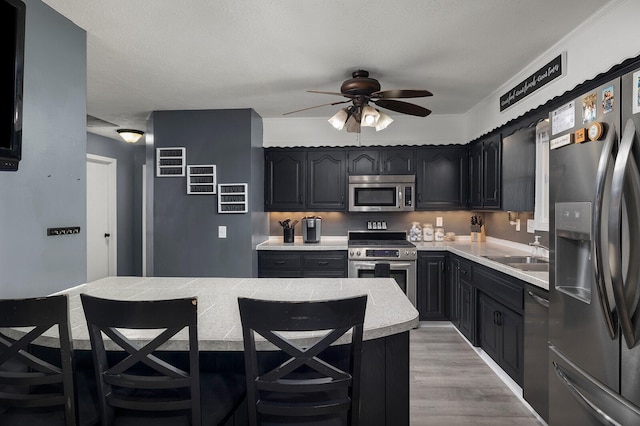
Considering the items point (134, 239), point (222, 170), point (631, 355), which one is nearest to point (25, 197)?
point (222, 170)

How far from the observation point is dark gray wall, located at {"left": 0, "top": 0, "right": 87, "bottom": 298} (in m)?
1.75

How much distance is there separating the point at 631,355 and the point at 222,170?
12.1 ft

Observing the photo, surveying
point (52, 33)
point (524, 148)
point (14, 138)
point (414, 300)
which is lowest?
point (414, 300)

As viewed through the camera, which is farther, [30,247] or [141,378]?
[30,247]

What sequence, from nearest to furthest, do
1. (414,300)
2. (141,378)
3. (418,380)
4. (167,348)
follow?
(141,378) < (167,348) < (418,380) < (414,300)

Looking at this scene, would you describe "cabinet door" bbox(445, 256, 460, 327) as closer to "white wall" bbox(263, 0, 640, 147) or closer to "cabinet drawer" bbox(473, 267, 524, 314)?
"cabinet drawer" bbox(473, 267, 524, 314)

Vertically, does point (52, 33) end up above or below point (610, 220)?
above

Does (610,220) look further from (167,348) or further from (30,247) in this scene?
(30,247)

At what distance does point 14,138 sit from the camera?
4.94 feet

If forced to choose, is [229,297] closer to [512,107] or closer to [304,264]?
[304,264]

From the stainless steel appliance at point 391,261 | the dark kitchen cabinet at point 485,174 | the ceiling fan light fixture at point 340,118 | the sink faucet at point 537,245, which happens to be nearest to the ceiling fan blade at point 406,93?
the ceiling fan light fixture at point 340,118

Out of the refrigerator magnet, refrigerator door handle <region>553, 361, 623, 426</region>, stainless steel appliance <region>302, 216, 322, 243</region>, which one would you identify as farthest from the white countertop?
stainless steel appliance <region>302, 216, 322, 243</region>

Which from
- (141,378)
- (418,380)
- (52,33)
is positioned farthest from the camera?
(418,380)

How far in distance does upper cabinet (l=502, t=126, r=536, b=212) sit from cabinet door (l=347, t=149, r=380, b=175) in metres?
1.52
